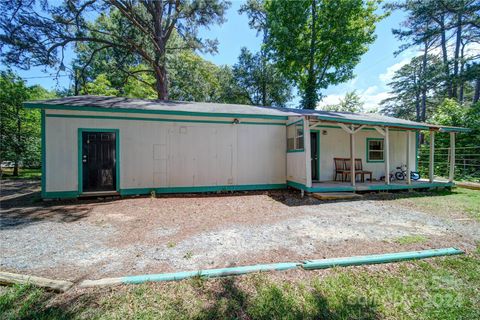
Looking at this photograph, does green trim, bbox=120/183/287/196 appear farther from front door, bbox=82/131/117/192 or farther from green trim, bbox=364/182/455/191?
green trim, bbox=364/182/455/191

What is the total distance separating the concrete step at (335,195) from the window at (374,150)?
310 centimetres

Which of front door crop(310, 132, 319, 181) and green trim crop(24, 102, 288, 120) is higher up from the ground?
green trim crop(24, 102, 288, 120)

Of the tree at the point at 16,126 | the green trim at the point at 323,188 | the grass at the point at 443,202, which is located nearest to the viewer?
the grass at the point at 443,202

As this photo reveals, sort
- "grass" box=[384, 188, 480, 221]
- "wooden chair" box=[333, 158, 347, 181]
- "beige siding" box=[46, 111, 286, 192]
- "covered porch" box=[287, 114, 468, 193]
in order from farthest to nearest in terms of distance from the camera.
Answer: "wooden chair" box=[333, 158, 347, 181] < "covered porch" box=[287, 114, 468, 193] < "beige siding" box=[46, 111, 286, 192] < "grass" box=[384, 188, 480, 221]

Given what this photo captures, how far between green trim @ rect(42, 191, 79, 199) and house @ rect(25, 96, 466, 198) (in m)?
0.02

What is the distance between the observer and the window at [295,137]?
750cm

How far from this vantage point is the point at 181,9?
526 inches

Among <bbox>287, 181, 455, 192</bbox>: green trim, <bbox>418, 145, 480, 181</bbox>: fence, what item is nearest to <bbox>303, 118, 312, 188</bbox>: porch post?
<bbox>287, 181, 455, 192</bbox>: green trim

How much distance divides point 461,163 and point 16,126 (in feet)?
84.7

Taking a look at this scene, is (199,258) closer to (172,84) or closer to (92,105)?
(92,105)

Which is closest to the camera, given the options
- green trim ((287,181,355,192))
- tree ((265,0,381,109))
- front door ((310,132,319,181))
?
green trim ((287,181,355,192))

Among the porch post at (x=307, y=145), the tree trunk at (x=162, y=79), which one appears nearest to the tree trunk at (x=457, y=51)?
the porch post at (x=307, y=145)

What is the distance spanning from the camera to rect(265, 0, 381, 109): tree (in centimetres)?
1659

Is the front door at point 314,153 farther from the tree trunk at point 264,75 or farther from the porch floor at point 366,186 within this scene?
the tree trunk at point 264,75
